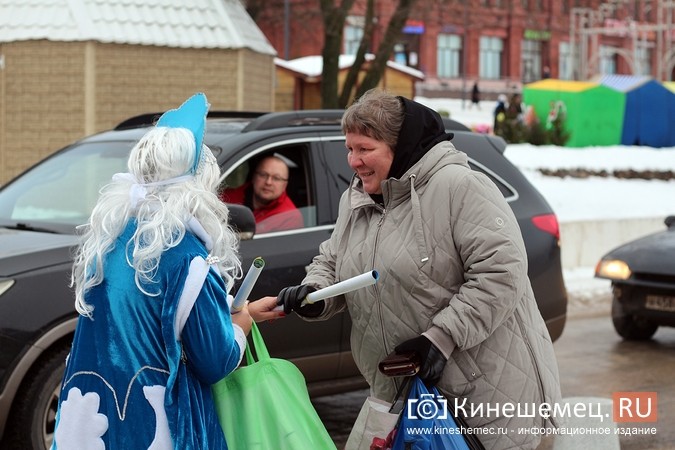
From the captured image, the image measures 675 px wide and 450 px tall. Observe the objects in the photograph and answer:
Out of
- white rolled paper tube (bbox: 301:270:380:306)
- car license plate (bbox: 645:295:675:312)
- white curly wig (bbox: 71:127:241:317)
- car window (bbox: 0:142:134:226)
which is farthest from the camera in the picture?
car license plate (bbox: 645:295:675:312)

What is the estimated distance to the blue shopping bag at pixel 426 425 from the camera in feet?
11.3

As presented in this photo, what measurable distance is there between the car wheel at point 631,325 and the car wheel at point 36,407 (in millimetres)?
5870

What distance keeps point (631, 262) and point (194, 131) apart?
702 cm

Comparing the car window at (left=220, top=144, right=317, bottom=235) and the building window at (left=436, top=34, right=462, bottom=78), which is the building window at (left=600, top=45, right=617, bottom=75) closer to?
the building window at (left=436, top=34, right=462, bottom=78)

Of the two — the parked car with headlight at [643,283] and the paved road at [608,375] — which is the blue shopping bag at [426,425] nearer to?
the paved road at [608,375]

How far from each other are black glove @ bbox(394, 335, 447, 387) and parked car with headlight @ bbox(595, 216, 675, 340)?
6165 mm

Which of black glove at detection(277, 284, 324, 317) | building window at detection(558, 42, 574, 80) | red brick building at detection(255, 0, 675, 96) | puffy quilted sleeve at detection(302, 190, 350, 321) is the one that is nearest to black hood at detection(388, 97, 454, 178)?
puffy quilted sleeve at detection(302, 190, 350, 321)

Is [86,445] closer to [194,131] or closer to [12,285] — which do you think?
[194,131]

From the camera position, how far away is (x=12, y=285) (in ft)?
17.4

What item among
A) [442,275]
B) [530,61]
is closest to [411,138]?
[442,275]

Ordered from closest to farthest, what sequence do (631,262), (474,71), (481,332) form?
(481,332) → (631,262) → (474,71)

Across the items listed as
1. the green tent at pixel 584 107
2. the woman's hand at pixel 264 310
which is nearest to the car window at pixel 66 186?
the woman's hand at pixel 264 310

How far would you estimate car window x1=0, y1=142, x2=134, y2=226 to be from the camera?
250 inches

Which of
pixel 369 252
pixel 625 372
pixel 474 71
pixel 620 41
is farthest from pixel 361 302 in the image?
pixel 620 41
